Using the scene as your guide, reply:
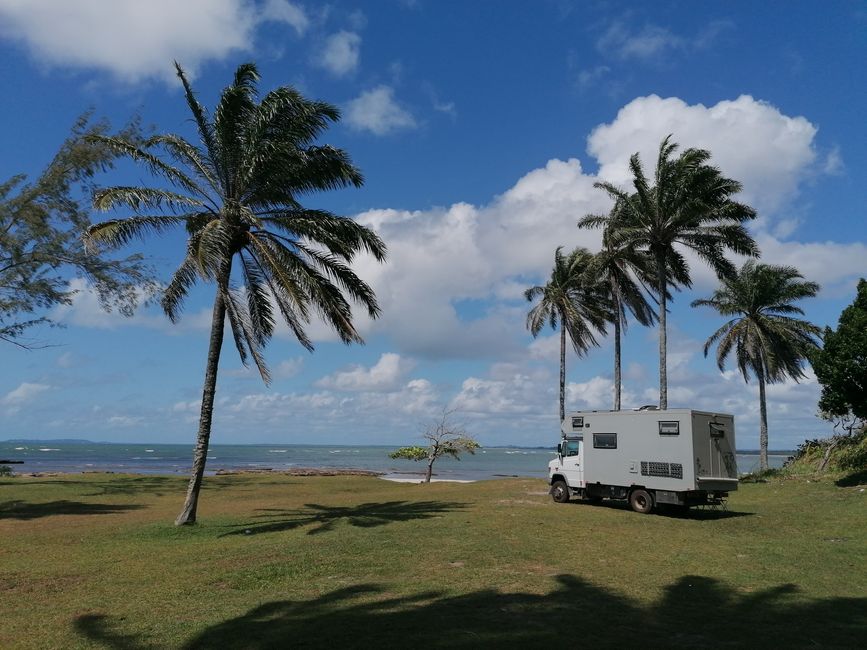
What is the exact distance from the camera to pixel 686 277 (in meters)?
35.8

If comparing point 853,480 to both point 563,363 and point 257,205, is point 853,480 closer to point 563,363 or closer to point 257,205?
point 563,363

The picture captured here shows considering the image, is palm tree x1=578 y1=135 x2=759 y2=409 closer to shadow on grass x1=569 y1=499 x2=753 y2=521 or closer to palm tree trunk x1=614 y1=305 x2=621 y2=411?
palm tree trunk x1=614 y1=305 x2=621 y2=411

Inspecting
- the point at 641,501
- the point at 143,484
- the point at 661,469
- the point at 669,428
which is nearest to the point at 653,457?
the point at 661,469

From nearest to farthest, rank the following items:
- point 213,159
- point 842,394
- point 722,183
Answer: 1. point 213,159
2. point 842,394
3. point 722,183

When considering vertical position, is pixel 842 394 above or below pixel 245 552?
above

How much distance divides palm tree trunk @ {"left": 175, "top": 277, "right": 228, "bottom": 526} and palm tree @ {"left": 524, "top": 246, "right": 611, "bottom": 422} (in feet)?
89.8

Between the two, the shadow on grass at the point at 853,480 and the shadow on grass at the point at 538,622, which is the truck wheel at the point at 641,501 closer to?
the shadow on grass at the point at 538,622

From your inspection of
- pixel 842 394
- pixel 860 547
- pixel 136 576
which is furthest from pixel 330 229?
pixel 842 394

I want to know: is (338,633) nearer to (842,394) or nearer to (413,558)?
(413,558)

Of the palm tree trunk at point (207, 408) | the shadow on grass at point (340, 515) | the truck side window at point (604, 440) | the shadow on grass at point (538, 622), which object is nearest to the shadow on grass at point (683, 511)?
the truck side window at point (604, 440)

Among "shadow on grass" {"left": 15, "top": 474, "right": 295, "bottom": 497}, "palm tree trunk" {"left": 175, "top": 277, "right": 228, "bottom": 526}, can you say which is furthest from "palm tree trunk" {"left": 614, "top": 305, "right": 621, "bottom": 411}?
"palm tree trunk" {"left": 175, "top": 277, "right": 228, "bottom": 526}

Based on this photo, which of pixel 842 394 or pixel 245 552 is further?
pixel 842 394

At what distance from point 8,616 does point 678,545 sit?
13329mm

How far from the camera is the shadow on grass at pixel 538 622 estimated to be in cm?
725
